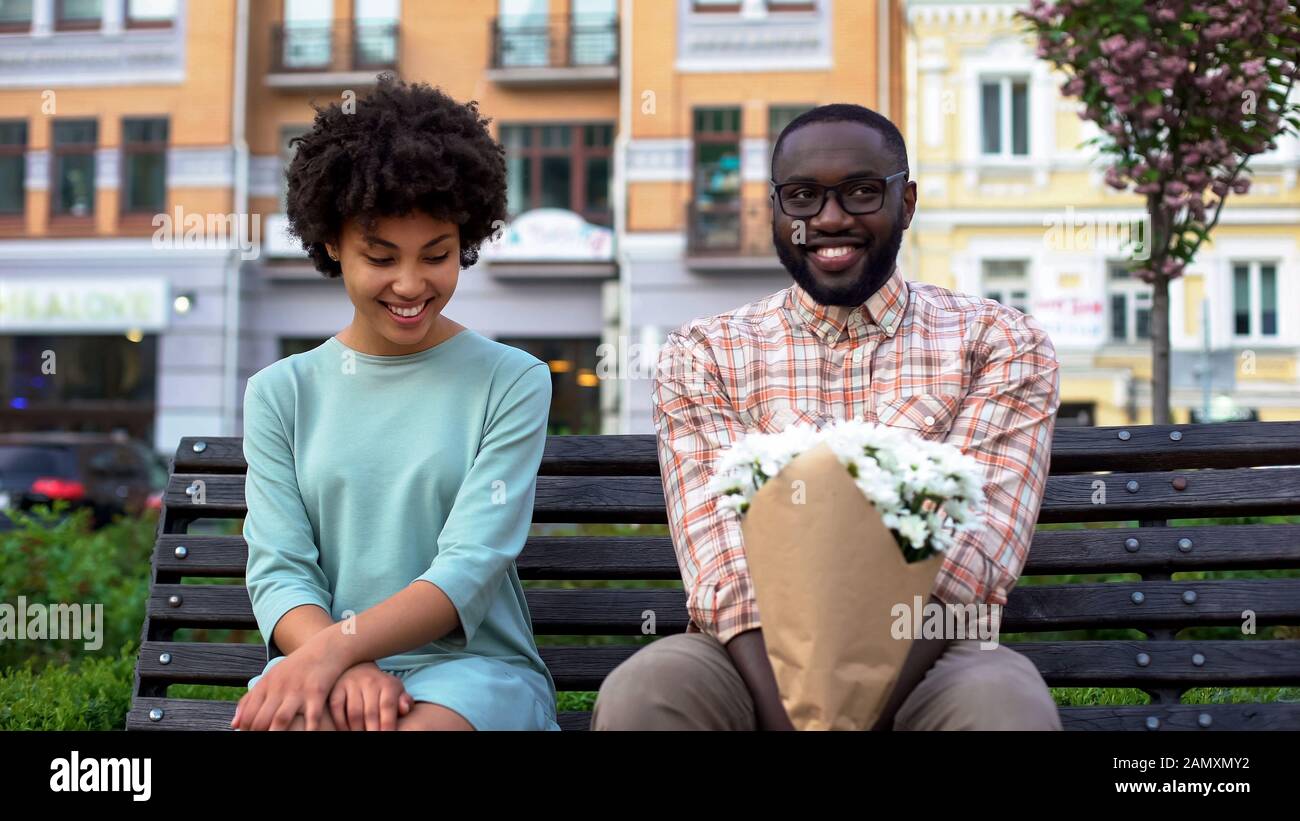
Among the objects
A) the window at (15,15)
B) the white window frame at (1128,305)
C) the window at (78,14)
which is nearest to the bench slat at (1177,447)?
the white window frame at (1128,305)

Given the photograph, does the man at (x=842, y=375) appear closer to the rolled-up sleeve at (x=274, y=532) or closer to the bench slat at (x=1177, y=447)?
the bench slat at (x=1177, y=447)

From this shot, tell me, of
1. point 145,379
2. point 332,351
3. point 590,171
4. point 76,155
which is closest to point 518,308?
point 590,171

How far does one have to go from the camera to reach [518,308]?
2267 cm

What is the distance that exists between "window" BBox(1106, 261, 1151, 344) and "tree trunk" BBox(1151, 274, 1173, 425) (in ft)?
51.6

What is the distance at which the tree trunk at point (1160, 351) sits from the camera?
6641 millimetres

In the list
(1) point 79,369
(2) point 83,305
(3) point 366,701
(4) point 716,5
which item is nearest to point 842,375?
(3) point 366,701

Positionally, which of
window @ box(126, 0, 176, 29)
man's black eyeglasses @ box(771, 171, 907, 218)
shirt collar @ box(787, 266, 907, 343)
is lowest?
shirt collar @ box(787, 266, 907, 343)

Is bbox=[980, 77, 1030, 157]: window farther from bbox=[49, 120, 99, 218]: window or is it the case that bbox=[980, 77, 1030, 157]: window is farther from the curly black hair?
the curly black hair

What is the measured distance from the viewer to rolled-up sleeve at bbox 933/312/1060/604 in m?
2.59

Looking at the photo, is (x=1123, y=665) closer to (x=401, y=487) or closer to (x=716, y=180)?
(x=401, y=487)

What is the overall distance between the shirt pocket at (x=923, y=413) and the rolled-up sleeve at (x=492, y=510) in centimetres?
77

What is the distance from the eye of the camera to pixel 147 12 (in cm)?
2311

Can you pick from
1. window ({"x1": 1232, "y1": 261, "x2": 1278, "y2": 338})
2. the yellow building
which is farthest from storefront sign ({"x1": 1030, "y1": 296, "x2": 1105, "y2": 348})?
window ({"x1": 1232, "y1": 261, "x2": 1278, "y2": 338})

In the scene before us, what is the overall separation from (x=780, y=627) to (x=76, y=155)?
24.0m
